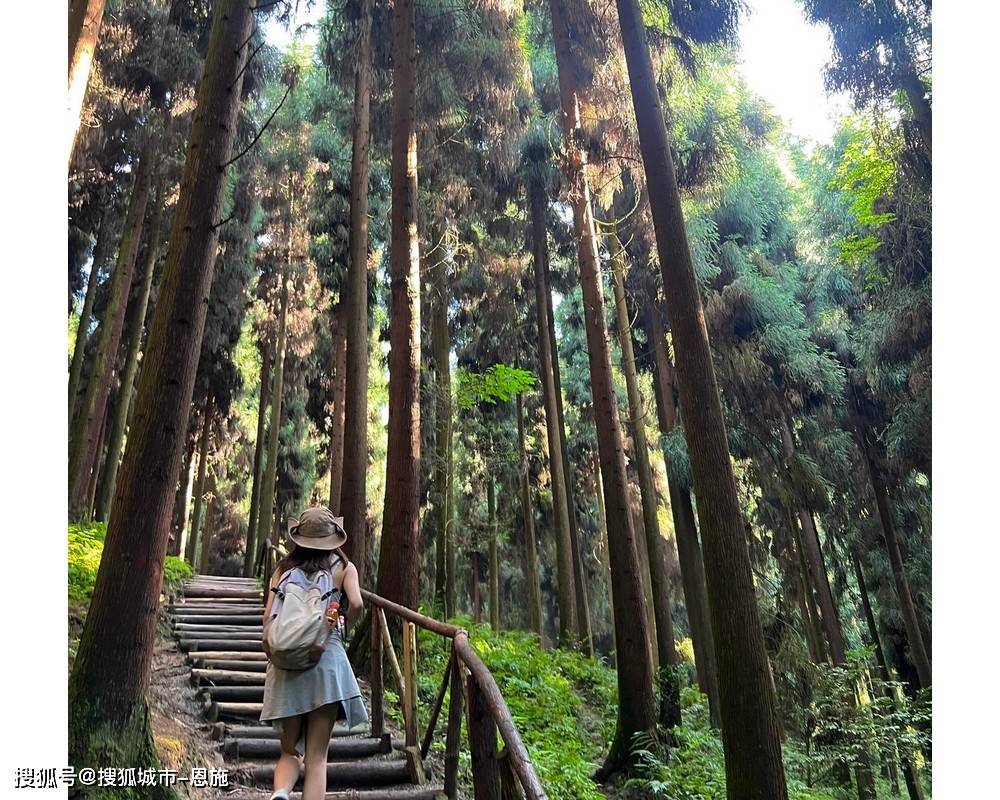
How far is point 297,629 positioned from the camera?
3.59 m

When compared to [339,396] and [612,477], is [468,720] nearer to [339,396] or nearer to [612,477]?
[612,477]

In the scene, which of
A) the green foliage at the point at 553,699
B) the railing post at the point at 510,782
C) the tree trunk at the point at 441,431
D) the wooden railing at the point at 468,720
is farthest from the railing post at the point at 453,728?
the tree trunk at the point at 441,431

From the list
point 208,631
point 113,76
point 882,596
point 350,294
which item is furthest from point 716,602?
point 882,596

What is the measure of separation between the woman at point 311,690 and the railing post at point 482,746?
23.5 inches

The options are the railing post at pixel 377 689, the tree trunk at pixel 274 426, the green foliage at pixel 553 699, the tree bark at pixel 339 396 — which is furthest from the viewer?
the tree trunk at pixel 274 426

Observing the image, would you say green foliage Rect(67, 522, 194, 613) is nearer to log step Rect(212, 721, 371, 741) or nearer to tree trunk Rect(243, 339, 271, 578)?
log step Rect(212, 721, 371, 741)

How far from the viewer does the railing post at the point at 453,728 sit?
422 centimetres

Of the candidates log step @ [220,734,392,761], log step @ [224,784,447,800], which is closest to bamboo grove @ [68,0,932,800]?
log step @ [224,784,447,800]

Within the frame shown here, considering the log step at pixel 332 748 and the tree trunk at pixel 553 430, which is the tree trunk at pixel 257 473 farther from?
the log step at pixel 332 748

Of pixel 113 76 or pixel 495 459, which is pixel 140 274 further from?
pixel 495 459

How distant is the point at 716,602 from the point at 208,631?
21.7ft

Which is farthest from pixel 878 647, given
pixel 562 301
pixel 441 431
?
pixel 562 301

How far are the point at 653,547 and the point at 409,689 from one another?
678 cm
